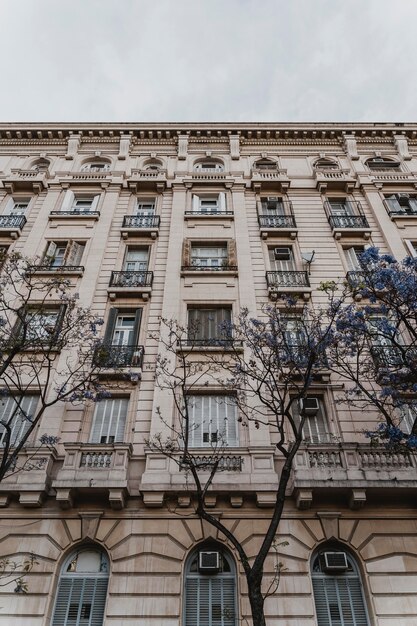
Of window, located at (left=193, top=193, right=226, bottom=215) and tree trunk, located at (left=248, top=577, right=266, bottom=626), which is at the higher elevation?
window, located at (left=193, top=193, right=226, bottom=215)

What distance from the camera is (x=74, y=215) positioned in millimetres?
20125

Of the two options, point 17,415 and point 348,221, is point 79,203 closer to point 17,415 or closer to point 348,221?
point 17,415

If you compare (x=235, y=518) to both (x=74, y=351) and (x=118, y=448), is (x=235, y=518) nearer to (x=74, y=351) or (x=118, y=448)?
(x=118, y=448)

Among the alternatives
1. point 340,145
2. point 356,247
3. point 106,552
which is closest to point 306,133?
point 340,145

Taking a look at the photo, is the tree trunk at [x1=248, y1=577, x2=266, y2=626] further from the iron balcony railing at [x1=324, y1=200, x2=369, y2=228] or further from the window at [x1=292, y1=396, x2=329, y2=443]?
the iron balcony railing at [x1=324, y1=200, x2=369, y2=228]

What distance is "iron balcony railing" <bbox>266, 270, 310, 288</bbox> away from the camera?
17158mm

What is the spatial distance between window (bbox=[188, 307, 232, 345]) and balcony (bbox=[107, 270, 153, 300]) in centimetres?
190

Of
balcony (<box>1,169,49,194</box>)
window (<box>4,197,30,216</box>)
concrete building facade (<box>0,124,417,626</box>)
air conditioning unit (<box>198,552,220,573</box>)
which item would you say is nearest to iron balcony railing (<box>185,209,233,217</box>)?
concrete building facade (<box>0,124,417,626</box>)

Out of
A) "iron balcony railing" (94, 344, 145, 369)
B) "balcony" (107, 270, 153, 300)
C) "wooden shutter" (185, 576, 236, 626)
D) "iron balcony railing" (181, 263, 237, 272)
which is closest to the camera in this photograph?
"wooden shutter" (185, 576, 236, 626)

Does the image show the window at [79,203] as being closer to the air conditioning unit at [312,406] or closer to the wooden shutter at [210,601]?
the air conditioning unit at [312,406]

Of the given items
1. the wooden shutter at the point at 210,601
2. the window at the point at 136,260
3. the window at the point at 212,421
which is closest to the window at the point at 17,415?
the window at the point at 212,421

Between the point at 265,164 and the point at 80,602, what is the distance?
2109 centimetres

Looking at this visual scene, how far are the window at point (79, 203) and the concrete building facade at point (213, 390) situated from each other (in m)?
0.09

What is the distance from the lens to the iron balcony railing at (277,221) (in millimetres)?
19734
